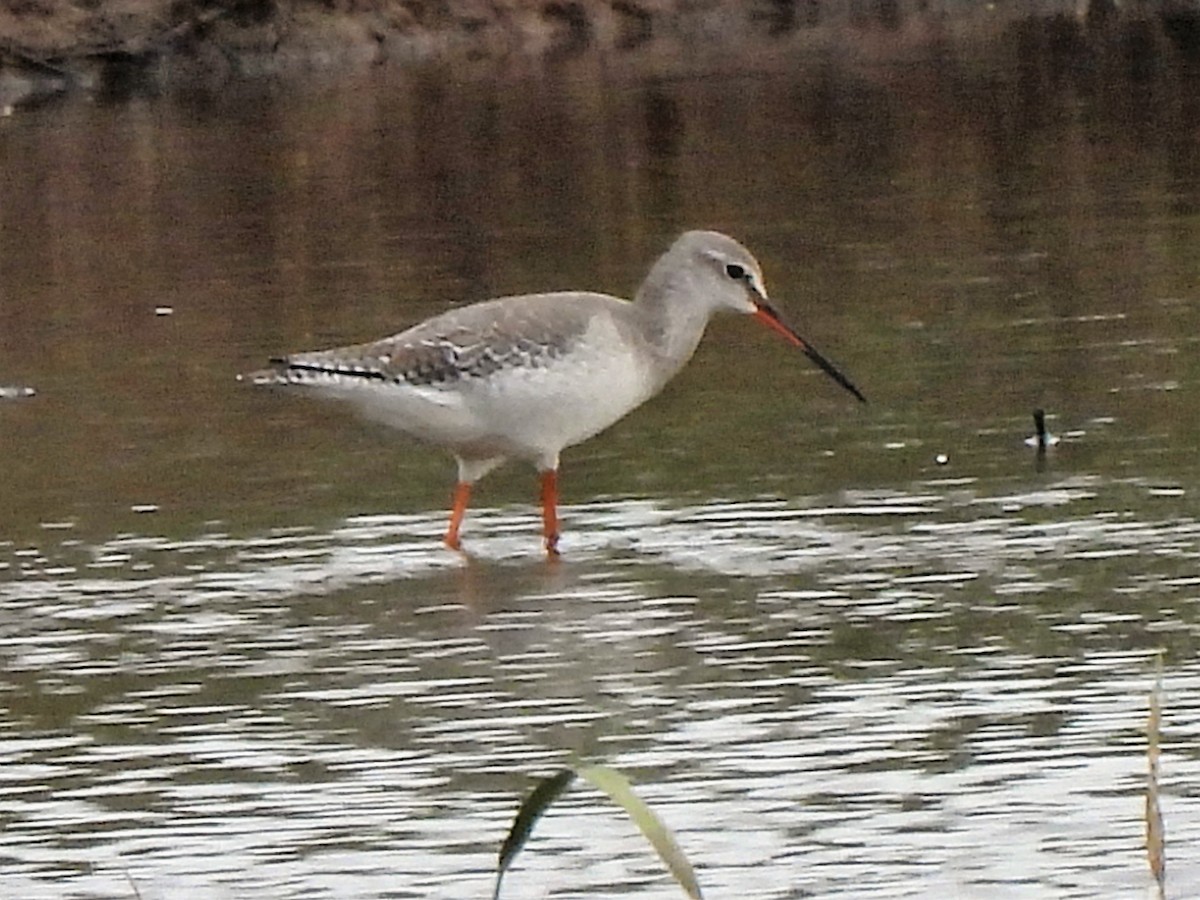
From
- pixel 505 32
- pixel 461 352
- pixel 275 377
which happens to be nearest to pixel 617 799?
pixel 461 352

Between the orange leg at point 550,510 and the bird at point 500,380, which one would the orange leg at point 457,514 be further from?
the orange leg at point 550,510

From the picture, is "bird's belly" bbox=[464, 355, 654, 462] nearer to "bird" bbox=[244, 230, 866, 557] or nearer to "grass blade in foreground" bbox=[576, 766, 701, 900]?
"bird" bbox=[244, 230, 866, 557]

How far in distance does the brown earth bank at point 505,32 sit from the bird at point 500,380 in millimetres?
18175

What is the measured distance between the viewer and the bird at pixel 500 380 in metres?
10.8

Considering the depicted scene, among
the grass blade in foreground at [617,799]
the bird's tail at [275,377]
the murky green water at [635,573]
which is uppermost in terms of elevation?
the bird's tail at [275,377]

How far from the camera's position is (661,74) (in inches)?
1191

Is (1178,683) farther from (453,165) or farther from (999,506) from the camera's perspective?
(453,165)

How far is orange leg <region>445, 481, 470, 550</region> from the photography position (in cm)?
1080

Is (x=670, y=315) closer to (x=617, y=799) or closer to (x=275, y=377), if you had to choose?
(x=275, y=377)

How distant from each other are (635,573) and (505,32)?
26.0 meters

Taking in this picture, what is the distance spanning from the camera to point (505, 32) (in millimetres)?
35781

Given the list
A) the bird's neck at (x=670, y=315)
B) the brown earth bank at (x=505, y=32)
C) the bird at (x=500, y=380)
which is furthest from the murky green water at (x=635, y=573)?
the brown earth bank at (x=505, y=32)

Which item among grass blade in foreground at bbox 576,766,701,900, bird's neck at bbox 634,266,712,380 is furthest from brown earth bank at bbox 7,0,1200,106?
grass blade in foreground at bbox 576,766,701,900

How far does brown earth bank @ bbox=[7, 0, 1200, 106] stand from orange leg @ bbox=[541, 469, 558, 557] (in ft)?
60.4
